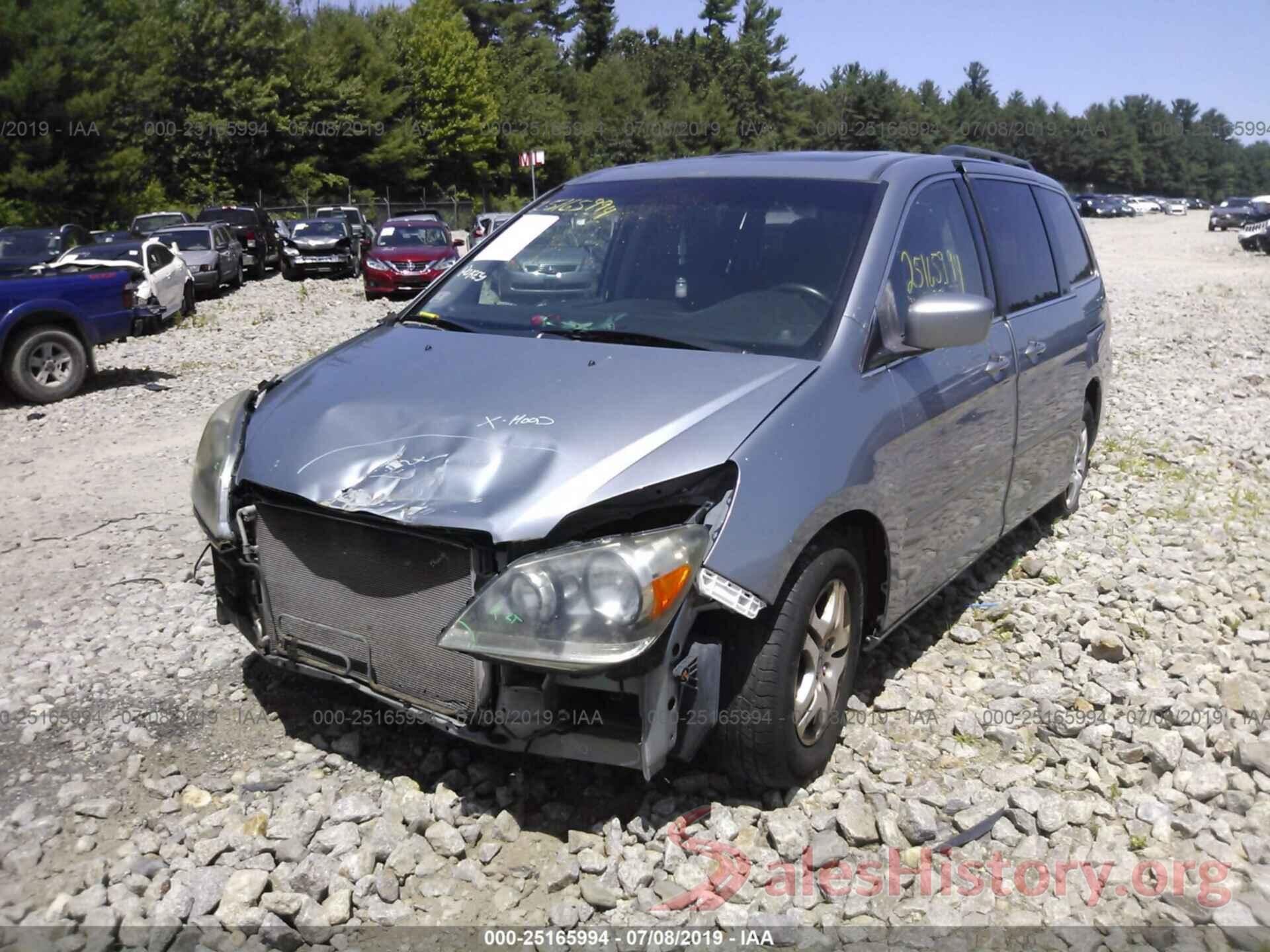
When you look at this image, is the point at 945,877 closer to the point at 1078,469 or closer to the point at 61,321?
the point at 1078,469

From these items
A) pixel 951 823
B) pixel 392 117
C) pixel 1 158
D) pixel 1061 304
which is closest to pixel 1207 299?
pixel 1061 304

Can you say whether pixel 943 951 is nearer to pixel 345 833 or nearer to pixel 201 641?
pixel 345 833

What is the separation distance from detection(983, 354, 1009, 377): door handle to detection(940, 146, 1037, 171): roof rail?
3.47ft

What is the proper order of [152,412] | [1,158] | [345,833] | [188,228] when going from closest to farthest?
[345,833] < [152,412] < [188,228] < [1,158]

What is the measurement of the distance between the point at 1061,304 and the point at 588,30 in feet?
323

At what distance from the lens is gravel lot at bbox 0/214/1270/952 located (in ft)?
10.3

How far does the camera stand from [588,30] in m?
97.1

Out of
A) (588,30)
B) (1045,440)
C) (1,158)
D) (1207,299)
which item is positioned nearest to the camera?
(1045,440)

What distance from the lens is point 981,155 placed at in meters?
5.68

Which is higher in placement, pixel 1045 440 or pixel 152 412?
pixel 1045 440

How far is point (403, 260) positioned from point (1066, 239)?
17905mm

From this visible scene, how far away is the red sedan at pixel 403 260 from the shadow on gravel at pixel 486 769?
716 inches

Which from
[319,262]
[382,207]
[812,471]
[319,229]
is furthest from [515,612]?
[382,207]

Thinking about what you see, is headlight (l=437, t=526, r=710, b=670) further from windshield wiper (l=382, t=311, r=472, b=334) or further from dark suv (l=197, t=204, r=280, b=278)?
dark suv (l=197, t=204, r=280, b=278)
